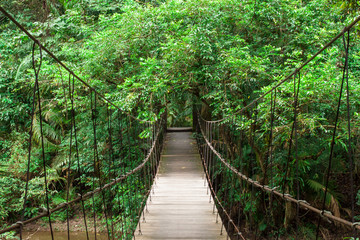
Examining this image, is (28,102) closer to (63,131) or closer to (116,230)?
(63,131)

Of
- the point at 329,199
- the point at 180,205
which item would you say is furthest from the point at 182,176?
the point at 329,199

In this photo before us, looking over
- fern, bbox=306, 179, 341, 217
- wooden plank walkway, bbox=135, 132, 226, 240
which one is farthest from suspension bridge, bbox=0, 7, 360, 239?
fern, bbox=306, 179, 341, 217

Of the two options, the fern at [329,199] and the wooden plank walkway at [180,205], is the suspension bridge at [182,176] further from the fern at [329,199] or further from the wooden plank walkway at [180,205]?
the fern at [329,199]

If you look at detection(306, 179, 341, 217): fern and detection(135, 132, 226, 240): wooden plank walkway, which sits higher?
detection(135, 132, 226, 240): wooden plank walkway

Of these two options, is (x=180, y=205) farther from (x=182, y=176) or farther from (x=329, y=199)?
(x=329, y=199)

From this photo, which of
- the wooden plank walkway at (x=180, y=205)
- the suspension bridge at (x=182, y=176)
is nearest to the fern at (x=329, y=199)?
the suspension bridge at (x=182, y=176)

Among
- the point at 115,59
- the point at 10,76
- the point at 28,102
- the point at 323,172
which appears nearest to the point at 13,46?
the point at 10,76

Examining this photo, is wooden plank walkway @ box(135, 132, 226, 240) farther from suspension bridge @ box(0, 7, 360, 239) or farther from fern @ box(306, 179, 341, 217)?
fern @ box(306, 179, 341, 217)

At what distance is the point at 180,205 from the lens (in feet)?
9.96

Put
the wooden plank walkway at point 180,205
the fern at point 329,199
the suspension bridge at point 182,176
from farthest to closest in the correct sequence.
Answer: the fern at point 329,199
the wooden plank walkway at point 180,205
the suspension bridge at point 182,176

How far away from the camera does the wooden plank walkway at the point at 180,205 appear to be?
2.35 metres

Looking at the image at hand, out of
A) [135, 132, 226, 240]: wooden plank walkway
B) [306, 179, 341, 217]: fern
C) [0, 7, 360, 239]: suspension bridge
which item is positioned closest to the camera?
[0, 7, 360, 239]: suspension bridge

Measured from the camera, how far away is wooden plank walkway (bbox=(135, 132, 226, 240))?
7.71ft

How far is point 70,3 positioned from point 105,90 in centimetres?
198
